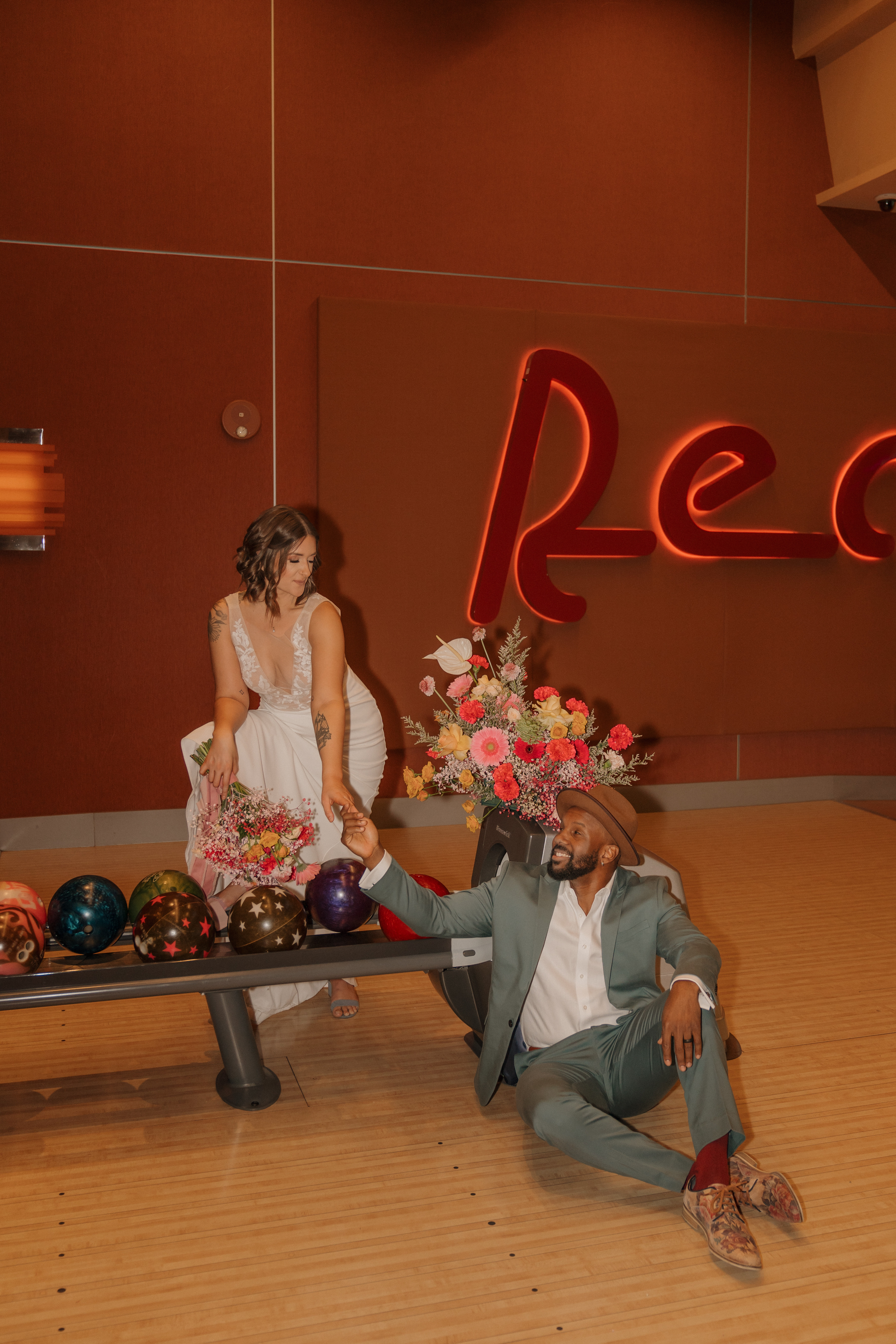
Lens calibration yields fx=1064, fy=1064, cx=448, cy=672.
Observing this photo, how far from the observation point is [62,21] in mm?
5516

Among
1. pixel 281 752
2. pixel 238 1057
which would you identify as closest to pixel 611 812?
pixel 238 1057

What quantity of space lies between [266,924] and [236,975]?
183 mm

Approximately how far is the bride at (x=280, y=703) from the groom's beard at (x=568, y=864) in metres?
0.93

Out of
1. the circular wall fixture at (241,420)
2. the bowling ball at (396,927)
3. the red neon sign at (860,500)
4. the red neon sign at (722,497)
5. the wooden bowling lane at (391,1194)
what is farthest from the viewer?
the red neon sign at (860,500)

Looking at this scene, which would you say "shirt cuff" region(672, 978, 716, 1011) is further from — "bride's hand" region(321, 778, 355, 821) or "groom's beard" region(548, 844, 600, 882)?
"bride's hand" region(321, 778, 355, 821)

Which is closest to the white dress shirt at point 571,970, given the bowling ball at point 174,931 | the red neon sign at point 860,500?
the bowling ball at point 174,931

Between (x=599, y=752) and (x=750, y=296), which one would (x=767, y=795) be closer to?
(x=750, y=296)

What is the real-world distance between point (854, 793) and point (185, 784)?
4.47 meters

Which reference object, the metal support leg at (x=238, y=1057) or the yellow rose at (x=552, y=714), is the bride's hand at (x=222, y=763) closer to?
the metal support leg at (x=238, y=1057)

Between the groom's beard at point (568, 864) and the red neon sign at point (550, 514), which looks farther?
the red neon sign at point (550, 514)

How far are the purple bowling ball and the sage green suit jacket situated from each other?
347 millimetres

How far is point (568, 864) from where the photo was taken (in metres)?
2.67

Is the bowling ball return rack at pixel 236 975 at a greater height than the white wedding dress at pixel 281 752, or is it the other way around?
the white wedding dress at pixel 281 752

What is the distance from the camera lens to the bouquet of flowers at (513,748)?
3002 millimetres
